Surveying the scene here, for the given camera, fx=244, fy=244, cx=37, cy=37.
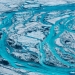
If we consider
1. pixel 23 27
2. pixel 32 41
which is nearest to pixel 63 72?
pixel 32 41

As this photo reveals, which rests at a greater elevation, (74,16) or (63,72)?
(74,16)

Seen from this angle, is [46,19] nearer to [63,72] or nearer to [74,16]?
[74,16]

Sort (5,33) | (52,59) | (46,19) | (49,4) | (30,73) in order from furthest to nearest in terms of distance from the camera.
Result: (49,4) < (46,19) < (5,33) < (52,59) < (30,73)

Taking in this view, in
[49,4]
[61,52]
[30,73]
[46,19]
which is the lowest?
[30,73]

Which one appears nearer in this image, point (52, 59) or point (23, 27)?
point (52, 59)

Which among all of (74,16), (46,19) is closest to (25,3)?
(46,19)

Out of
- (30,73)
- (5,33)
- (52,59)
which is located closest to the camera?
(30,73)
